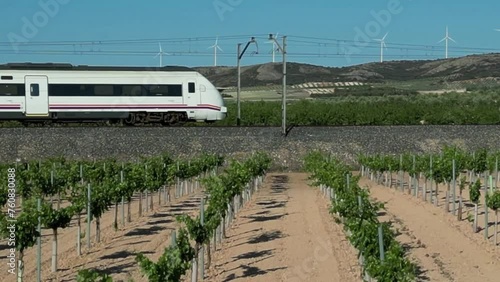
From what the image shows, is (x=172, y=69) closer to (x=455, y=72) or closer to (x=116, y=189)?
(x=116, y=189)

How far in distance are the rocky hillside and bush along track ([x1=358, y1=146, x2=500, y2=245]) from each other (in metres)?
114

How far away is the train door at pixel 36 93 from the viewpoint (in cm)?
4056

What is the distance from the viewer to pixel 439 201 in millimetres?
30500

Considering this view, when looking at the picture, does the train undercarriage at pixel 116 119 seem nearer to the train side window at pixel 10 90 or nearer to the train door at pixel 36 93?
the train door at pixel 36 93

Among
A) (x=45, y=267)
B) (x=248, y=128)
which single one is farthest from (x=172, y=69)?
(x=45, y=267)

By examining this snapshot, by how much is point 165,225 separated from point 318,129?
2206 centimetres

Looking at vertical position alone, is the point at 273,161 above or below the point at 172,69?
below

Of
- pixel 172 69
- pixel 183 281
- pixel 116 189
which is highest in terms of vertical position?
pixel 172 69

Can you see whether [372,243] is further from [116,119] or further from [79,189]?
[116,119]

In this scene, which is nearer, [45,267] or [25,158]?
[45,267]

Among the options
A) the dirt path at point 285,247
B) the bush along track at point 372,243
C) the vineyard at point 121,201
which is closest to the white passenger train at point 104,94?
the vineyard at point 121,201

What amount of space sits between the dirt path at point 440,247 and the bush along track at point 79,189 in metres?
7.76

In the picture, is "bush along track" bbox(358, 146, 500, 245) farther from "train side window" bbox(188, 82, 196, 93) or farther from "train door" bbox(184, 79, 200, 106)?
"train side window" bbox(188, 82, 196, 93)

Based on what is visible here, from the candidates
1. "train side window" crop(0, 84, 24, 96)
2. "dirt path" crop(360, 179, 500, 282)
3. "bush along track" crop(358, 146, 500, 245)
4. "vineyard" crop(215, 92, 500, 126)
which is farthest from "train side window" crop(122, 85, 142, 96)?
"dirt path" crop(360, 179, 500, 282)
